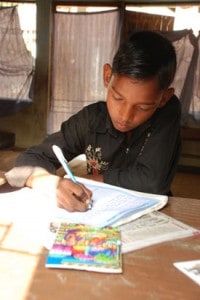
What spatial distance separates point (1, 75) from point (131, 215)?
4.31m

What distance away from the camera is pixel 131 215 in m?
0.92

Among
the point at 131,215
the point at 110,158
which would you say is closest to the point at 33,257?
the point at 131,215

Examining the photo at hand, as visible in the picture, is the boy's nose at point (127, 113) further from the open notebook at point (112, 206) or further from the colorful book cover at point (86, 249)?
the colorful book cover at point (86, 249)

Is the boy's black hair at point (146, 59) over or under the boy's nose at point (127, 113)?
over

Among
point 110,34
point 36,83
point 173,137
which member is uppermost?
Answer: point 110,34

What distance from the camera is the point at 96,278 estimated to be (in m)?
0.64

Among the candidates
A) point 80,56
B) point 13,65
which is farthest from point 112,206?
point 13,65

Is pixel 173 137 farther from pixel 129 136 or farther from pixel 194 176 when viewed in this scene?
pixel 194 176

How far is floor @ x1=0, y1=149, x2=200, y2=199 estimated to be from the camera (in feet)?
12.1

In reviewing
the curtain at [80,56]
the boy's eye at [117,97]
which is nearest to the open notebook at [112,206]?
the boy's eye at [117,97]

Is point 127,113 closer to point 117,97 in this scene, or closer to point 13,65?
point 117,97

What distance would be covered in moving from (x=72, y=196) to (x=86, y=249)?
0.25 m

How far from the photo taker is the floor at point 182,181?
3.68m

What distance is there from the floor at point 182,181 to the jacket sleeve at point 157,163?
2332mm
